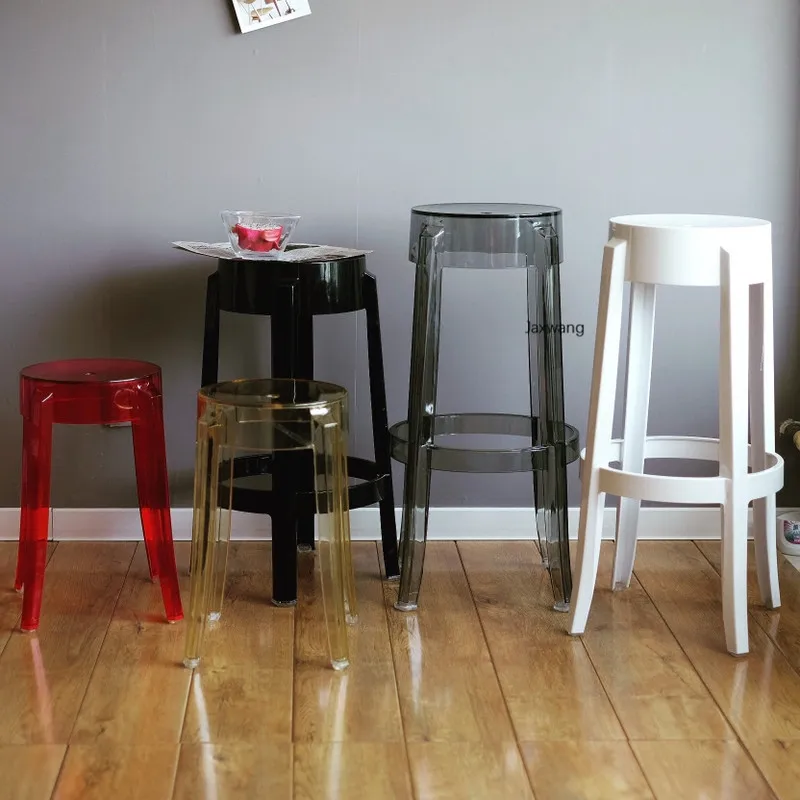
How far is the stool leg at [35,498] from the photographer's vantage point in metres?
2.18

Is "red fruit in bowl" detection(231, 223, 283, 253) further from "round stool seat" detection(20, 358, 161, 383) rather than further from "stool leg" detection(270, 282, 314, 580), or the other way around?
"round stool seat" detection(20, 358, 161, 383)

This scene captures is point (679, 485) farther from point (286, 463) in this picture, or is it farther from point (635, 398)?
point (286, 463)

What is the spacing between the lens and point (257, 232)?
7.54 ft

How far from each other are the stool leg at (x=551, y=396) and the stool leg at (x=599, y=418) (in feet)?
0.43

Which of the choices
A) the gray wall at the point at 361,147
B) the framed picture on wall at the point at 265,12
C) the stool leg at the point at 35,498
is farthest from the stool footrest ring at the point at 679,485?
the framed picture on wall at the point at 265,12

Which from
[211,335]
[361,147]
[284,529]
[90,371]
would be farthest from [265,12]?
[284,529]

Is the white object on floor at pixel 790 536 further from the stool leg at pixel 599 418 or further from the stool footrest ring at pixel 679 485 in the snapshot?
the stool leg at pixel 599 418

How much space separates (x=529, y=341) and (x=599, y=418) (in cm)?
37

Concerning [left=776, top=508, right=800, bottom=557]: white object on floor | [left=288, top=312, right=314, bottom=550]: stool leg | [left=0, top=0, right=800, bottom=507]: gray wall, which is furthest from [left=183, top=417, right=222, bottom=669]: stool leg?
[left=776, top=508, right=800, bottom=557]: white object on floor

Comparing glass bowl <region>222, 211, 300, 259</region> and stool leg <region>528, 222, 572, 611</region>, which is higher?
glass bowl <region>222, 211, 300, 259</region>

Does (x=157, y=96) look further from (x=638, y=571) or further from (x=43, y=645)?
(x=638, y=571)

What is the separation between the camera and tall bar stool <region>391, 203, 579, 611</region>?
7.29ft

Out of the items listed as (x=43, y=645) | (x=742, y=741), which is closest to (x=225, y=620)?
(x=43, y=645)

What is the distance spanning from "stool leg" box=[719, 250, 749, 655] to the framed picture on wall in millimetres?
1101
